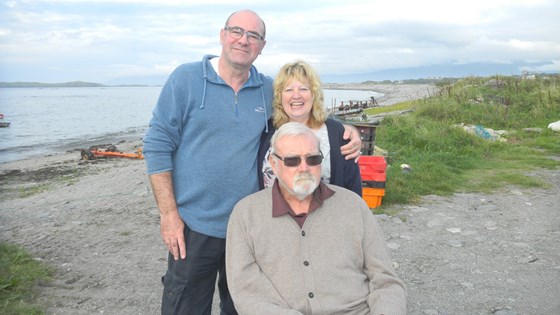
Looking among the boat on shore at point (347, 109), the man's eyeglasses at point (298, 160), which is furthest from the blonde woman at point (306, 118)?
the boat on shore at point (347, 109)

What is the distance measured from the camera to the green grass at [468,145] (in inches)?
320

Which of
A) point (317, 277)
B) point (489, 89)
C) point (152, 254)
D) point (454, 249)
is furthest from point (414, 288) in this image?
point (489, 89)

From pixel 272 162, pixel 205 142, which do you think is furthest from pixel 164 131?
pixel 272 162

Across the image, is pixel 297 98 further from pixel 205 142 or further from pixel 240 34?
pixel 205 142

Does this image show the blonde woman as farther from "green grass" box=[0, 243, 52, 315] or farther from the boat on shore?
the boat on shore

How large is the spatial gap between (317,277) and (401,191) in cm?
502

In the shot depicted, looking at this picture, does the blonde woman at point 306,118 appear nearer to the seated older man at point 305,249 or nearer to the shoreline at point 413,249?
the seated older man at point 305,249

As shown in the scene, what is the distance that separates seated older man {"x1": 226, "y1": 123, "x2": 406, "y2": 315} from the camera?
260cm

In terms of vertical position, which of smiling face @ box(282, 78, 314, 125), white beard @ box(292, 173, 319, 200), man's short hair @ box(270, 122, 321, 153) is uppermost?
smiling face @ box(282, 78, 314, 125)

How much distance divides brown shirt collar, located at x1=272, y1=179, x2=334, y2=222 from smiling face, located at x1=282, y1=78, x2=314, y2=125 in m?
0.46

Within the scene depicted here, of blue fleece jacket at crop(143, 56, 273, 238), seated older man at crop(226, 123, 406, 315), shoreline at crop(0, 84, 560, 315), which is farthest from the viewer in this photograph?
shoreline at crop(0, 84, 560, 315)

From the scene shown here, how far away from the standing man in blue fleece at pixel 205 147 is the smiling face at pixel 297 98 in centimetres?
16

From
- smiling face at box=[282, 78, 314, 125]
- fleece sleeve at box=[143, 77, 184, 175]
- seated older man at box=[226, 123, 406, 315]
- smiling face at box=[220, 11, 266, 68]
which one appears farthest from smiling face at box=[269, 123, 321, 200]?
fleece sleeve at box=[143, 77, 184, 175]

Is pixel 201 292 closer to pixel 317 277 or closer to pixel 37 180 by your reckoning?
pixel 317 277
